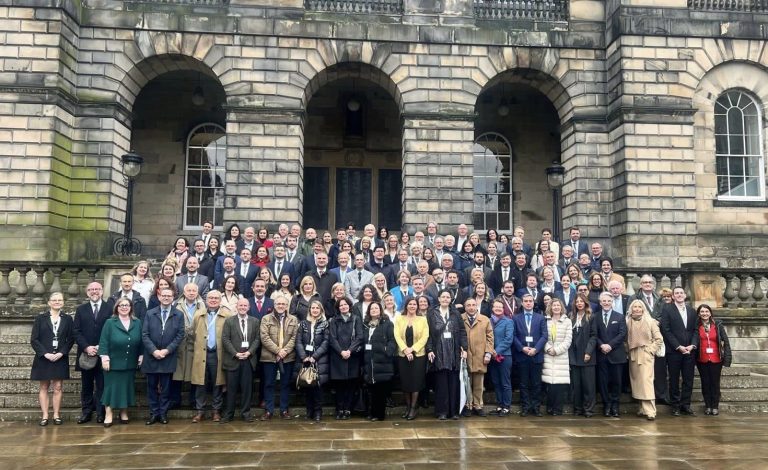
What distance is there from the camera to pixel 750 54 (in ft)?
46.6

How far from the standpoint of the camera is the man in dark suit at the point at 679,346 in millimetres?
7992

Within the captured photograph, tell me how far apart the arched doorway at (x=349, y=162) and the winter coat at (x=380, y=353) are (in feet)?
30.7

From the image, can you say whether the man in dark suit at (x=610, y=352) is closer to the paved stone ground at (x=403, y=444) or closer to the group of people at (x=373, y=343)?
the group of people at (x=373, y=343)

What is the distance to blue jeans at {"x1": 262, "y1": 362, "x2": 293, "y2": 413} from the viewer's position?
24.5 ft

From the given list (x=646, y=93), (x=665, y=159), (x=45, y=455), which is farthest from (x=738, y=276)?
(x=45, y=455)

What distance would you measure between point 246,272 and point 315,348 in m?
2.12

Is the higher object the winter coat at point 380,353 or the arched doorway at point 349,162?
the arched doorway at point 349,162

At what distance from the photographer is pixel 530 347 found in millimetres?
7781

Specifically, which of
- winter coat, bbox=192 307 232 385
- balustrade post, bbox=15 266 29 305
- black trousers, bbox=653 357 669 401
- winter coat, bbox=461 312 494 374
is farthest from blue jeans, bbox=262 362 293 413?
balustrade post, bbox=15 266 29 305

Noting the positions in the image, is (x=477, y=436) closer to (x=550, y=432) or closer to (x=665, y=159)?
(x=550, y=432)

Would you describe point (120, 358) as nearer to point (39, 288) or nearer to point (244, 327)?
point (244, 327)

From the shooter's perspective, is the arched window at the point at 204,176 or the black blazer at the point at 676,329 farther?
the arched window at the point at 204,176

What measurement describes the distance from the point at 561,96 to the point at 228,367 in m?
11.4

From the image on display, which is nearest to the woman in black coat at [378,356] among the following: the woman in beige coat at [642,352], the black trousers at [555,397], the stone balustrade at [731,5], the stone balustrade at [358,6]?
the black trousers at [555,397]
